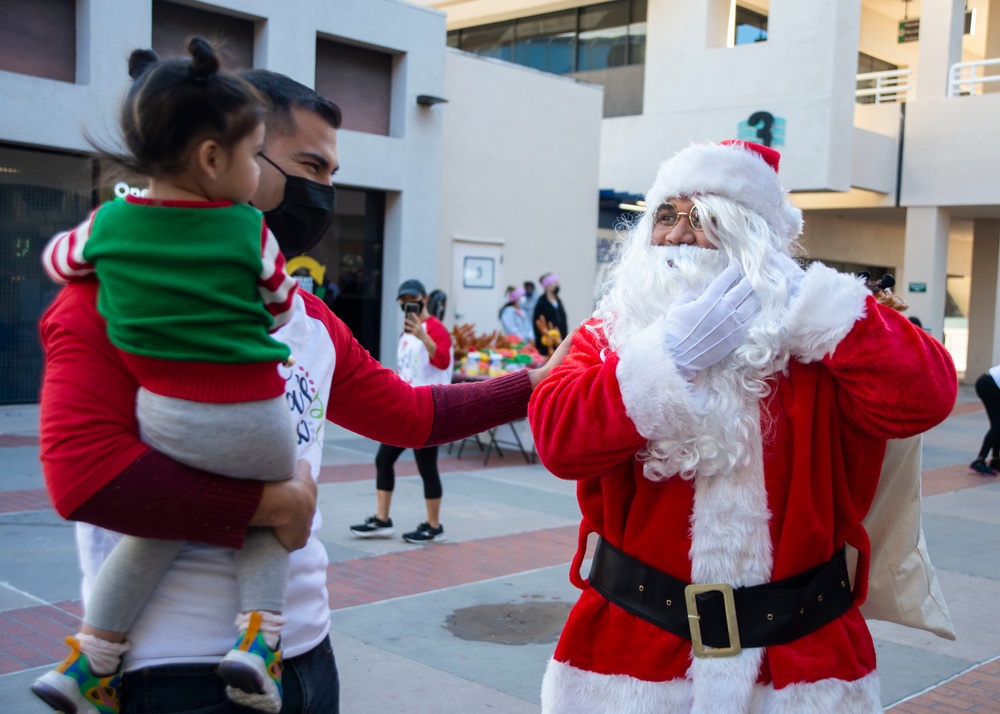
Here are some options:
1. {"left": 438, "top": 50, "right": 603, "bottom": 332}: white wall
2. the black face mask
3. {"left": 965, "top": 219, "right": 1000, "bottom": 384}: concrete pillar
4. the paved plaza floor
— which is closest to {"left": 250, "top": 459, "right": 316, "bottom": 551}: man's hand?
the black face mask

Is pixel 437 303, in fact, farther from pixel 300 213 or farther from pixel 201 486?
pixel 201 486

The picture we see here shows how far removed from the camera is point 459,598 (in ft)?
18.3

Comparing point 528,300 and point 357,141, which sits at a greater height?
point 357,141

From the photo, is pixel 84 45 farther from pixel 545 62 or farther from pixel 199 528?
pixel 545 62

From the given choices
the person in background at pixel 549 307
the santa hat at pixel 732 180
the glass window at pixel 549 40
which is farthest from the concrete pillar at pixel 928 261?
the santa hat at pixel 732 180

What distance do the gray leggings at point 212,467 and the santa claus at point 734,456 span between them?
698 millimetres

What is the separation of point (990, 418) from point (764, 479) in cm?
975

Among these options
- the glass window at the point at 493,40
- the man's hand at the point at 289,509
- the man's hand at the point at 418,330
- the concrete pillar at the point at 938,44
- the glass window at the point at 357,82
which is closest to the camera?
the man's hand at the point at 289,509

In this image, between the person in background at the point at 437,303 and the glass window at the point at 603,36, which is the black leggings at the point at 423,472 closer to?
the person in background at the point at 437,303

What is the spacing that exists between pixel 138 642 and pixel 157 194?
0.71 metres

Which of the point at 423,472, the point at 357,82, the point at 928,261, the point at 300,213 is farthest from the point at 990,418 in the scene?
the point at 300,213

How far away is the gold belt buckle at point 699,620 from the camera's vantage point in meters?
2.02

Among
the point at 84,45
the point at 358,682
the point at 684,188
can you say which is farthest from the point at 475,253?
the point at 684,188

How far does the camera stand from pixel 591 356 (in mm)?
2230
